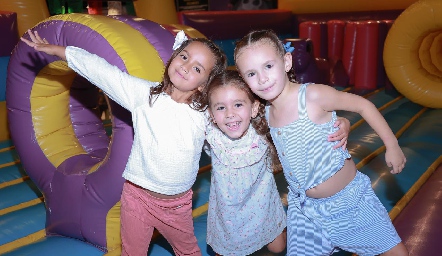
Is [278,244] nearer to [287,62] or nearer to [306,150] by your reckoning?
[306,150]

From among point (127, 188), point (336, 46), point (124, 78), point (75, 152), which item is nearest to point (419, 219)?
point (127, 188)

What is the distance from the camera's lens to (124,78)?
4.93 feet

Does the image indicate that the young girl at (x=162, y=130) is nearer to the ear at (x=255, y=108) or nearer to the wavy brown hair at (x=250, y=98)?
the wavy brown hair at (x=250, y=98)

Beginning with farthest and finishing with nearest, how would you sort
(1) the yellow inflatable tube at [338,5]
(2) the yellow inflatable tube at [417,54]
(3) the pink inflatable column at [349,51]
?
1. (1) the yellow inflatable tube at [338,5]
2. (3) the pink inflatable column at [349,51]
3. (2) the yellow inflatable tube at [417,54]

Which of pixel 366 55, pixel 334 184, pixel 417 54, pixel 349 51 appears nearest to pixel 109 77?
pixel 334 184

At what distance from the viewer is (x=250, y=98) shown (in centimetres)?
146

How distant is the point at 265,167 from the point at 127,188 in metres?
0.47

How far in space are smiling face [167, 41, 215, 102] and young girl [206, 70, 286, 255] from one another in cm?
5

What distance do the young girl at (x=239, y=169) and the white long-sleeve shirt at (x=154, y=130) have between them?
0.08m

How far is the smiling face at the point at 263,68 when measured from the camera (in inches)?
52.5

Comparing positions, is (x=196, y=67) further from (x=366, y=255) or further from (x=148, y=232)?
(x=366, y=255)

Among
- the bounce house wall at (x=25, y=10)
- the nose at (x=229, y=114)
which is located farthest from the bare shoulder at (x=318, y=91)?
the bounce house wall at (x=25, y=10)

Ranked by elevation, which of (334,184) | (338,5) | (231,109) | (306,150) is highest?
(231,109)

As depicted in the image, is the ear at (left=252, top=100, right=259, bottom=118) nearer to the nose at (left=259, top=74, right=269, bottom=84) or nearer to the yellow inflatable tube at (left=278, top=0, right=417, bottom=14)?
the nose at (left=259, top=74, right=269, bottom=84)
